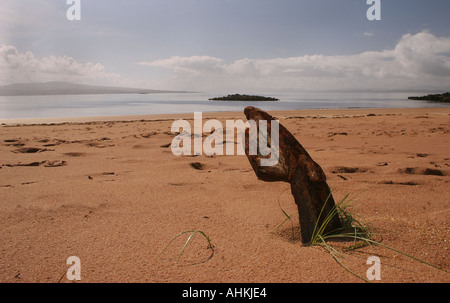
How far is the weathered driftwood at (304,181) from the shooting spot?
1.76m

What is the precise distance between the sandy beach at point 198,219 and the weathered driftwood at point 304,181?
18 cm

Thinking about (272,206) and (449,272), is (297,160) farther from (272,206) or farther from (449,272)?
(449,272)

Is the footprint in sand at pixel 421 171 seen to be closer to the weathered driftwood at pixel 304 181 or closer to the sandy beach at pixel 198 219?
the sandy beach at pixel 198 219

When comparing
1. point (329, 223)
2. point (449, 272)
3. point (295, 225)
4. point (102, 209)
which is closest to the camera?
point (449, 272)

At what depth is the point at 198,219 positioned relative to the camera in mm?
2092

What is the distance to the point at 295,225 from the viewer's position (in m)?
1.99

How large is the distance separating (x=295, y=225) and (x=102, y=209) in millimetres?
1401

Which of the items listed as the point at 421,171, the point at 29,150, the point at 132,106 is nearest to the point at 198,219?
the point at 421,171

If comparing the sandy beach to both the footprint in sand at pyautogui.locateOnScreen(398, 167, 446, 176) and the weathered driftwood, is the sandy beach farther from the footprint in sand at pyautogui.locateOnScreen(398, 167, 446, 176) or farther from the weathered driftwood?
the weathered driftwood

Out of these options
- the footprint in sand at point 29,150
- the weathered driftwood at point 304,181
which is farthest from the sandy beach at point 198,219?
the footprint in sand at point 29,150

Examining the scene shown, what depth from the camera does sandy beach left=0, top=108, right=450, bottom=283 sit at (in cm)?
144

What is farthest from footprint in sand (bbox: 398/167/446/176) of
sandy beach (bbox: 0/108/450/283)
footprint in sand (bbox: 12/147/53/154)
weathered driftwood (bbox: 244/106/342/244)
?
footprint in sand (bbox: 12/147/53/154)

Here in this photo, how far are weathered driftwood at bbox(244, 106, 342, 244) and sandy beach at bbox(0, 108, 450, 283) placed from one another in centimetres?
18

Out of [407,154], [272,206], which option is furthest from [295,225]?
[407,154]
